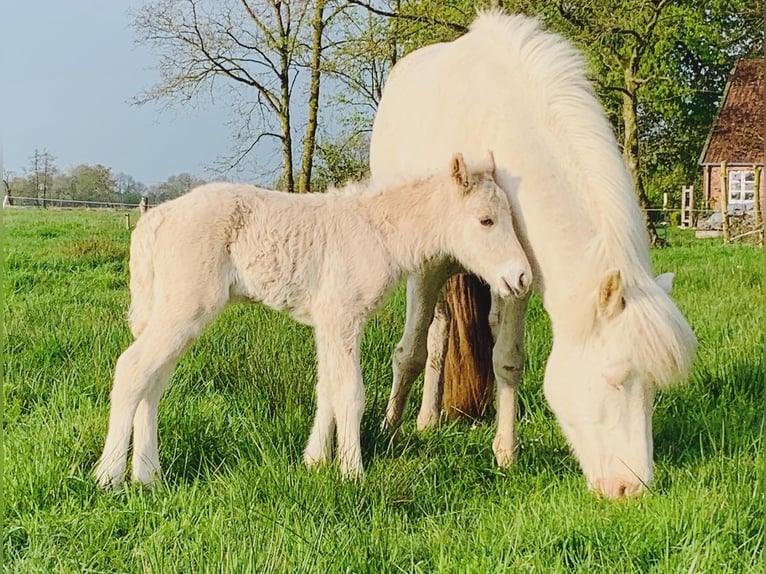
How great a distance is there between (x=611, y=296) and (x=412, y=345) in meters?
1.89

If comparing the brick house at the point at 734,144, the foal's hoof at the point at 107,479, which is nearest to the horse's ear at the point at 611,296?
the foal's hoof at the point at 107,479

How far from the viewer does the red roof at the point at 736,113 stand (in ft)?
115

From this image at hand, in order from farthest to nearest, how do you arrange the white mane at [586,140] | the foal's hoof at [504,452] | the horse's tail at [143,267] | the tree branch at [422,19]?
the tree branch at [422,19] → the foal's hoof at [504,452] → the horse's tail at [143,267] → the white mane at [586,140]

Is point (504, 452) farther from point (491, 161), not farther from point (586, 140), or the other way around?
point (586, 140)

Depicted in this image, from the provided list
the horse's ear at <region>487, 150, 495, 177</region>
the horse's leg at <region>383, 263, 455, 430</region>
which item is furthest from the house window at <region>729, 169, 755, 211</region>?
the horse's ear at <region>487, 150, 495, 177</region>

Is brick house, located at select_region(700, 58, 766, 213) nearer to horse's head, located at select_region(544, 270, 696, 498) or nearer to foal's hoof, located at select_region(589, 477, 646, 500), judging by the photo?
horse's head, located at select_region(544, 270, 696, 498)

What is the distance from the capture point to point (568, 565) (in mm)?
2715

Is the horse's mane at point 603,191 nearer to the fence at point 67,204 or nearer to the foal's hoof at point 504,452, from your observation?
the foal's hoof at point 504,452

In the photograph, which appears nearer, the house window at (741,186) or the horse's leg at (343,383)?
the horse's leg at (343,383)

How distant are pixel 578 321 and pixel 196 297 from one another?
5.70 ft

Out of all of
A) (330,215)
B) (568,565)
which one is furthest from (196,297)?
(568,565)

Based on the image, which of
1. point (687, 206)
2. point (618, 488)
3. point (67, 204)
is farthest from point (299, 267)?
point (687, 206)

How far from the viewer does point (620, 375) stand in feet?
11.3

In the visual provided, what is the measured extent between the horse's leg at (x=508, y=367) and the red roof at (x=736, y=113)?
1316 inches
